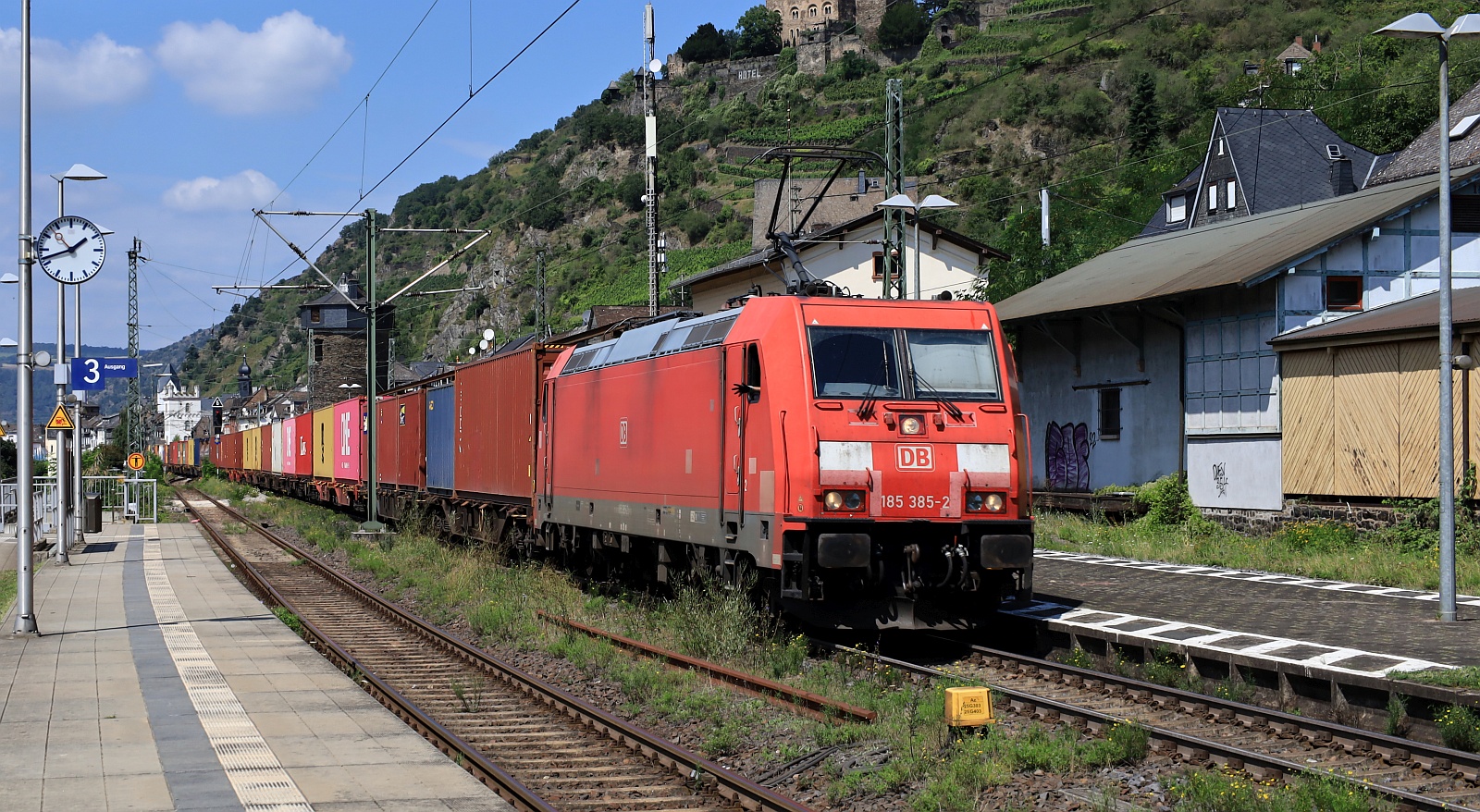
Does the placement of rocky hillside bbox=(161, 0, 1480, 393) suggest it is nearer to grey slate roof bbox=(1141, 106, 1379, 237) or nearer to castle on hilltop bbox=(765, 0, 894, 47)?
grey slate roof bbox=(1141, 106, 1379, 237)

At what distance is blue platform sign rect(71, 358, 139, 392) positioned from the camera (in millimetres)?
21980

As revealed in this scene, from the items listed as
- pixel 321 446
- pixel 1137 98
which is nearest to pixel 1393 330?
pixel 321 446

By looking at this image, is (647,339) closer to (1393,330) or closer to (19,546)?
(19,546)

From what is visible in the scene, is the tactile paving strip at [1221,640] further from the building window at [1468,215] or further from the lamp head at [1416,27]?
the building window at [1468,215]

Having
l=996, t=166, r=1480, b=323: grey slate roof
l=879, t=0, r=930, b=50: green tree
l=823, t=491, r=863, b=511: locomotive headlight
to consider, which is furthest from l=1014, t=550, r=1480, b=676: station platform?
l=879, t=0, r=930, b=50: green tree

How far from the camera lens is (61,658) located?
13.1 m

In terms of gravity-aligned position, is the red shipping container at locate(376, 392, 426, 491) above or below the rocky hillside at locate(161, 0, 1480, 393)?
below

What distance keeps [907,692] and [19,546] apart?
33.3 ft

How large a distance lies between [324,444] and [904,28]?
123064mm

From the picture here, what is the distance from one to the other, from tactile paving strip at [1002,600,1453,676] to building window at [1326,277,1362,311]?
11414mm

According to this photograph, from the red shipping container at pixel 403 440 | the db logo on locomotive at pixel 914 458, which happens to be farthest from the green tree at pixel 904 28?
the db logo on locomotive at pixel 914 458

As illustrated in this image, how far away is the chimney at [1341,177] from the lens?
50000 millimetres

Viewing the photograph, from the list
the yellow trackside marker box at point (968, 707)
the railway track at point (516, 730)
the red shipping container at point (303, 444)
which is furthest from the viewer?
the red shipping container at point (303, 444)

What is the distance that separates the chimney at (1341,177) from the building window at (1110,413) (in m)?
26.5
